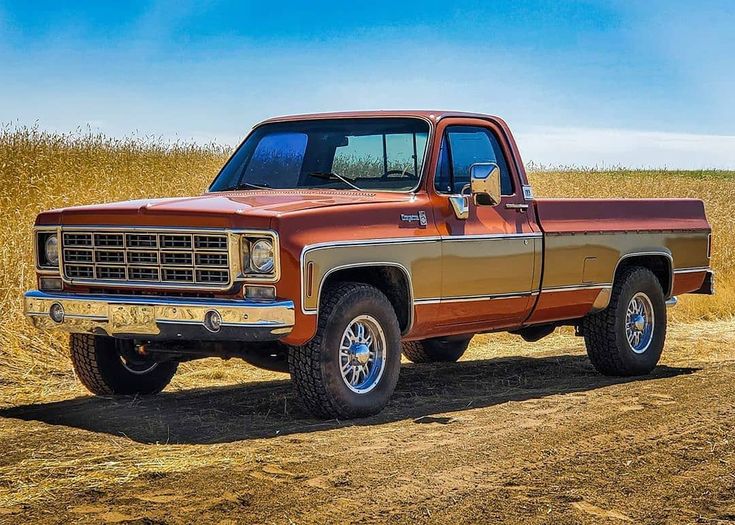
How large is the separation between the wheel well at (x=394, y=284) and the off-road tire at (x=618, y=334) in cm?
269

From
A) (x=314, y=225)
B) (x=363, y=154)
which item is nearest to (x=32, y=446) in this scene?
(x=314, y=225)

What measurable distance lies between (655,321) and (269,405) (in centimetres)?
393

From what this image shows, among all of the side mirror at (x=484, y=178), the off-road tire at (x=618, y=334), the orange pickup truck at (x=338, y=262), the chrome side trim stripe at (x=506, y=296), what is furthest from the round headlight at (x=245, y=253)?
the off-road tire at (x=618, y=334)

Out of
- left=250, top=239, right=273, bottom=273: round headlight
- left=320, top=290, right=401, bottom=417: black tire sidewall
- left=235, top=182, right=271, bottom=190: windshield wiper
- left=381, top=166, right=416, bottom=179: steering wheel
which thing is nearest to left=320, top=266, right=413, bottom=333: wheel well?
left=320, top=290, right=401, bottom=417: black tire sidewall

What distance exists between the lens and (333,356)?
733cm

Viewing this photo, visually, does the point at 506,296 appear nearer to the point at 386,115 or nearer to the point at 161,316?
the point at 386,115

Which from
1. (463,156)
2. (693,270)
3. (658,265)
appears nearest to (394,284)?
(463,156)

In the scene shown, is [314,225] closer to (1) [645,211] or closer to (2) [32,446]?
(2) [32,446]

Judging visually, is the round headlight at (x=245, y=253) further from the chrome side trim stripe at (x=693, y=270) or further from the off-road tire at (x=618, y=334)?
the chrome side trim stripe at (x=693, y=270)

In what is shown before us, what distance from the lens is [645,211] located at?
10453mm

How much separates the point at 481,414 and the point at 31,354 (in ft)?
14.0

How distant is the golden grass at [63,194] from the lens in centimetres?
1019

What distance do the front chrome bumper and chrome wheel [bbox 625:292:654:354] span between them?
4360 millimetres

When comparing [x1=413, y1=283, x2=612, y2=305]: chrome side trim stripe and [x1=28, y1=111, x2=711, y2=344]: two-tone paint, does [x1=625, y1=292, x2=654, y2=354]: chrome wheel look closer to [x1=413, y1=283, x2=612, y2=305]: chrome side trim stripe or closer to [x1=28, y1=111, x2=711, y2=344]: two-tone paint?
[x1=28, y1=111, x2=711, y2=344]: two-tone paint
